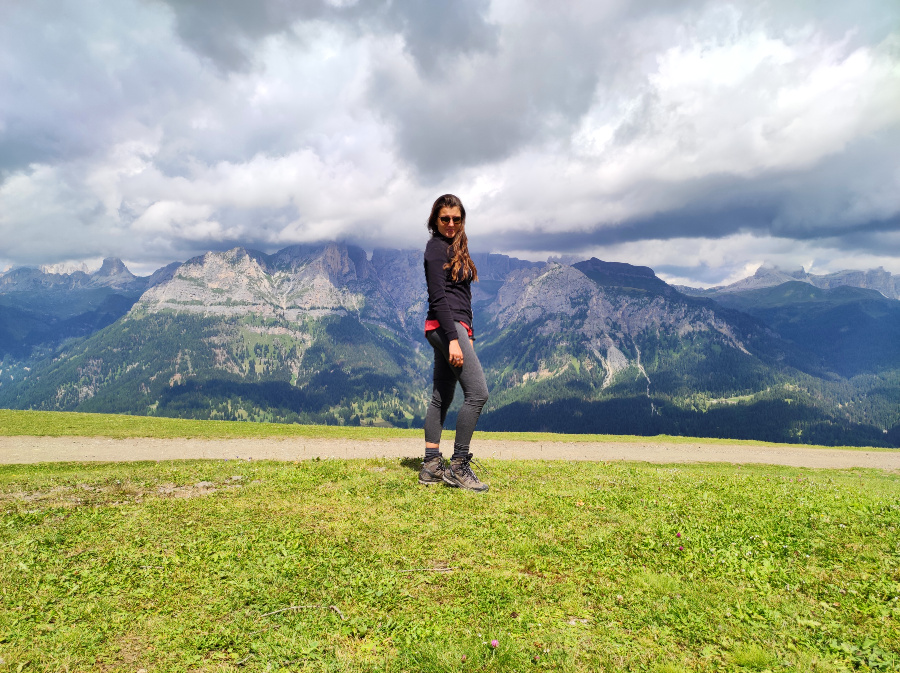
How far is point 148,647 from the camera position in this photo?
413 centimetres

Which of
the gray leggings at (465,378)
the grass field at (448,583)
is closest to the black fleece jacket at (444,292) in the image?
the gray leggings at (465,378)

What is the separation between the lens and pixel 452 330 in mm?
9180

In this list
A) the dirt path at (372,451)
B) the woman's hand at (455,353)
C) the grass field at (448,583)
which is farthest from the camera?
the dirt path at (372,451)

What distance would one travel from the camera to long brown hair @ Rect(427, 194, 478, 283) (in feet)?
31.6

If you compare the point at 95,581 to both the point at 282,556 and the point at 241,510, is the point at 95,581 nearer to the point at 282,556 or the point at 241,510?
the point at 282,556

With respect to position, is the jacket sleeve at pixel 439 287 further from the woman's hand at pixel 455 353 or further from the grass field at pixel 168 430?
the grass field at pixel 168 430

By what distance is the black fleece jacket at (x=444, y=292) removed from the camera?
9289 mm

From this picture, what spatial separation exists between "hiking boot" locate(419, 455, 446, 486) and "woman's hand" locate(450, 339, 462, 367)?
2695mm

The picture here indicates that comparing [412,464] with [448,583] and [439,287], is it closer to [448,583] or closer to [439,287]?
[439,287]

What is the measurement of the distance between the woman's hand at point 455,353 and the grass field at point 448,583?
269cm

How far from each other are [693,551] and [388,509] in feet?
15.9

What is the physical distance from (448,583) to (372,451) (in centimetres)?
1901

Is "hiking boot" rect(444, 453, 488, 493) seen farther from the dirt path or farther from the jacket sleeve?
the dirt path

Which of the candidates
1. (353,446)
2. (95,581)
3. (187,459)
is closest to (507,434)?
(353,446)
